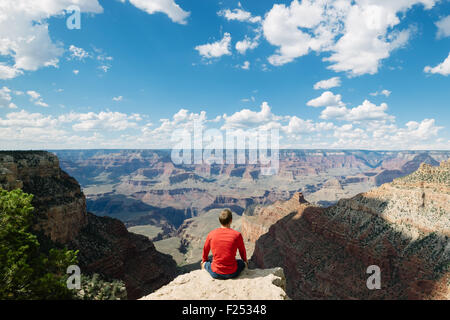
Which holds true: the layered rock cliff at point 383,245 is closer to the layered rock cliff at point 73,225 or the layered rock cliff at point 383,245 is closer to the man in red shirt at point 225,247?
the layered rock cliff at point 73,225

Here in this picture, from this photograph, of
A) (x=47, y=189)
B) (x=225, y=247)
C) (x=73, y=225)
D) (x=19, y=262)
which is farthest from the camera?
(x=73, y=225)

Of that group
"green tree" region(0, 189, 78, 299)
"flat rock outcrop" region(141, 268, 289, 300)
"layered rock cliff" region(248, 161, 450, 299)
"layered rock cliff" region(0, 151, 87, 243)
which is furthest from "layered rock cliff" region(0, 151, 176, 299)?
"flat rock outcrop" region(141, 268, 289, 300)

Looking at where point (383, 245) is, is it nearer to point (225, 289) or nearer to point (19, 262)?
point (225, 289)

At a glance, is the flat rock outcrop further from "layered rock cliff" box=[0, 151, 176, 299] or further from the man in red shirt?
"layered rock cliff" box=[0, 151, 176, 299]

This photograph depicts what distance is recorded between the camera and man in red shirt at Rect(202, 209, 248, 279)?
34.2 feet

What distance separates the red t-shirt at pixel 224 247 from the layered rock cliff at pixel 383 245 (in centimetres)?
4168

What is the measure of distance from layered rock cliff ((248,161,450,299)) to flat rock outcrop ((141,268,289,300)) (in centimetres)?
3955

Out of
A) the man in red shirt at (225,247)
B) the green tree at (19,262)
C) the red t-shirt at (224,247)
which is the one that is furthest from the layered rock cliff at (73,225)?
the red t-shirt at (224,247)

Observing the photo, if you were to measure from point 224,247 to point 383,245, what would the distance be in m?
45.3

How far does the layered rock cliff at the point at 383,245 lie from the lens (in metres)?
36.6

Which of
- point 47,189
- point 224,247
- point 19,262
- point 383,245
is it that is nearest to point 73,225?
point 47,189

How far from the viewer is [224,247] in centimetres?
1041

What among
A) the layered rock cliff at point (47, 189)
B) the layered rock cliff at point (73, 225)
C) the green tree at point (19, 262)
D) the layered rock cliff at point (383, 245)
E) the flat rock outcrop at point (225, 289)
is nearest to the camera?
the flat rock outcrop at point (225, 289)
